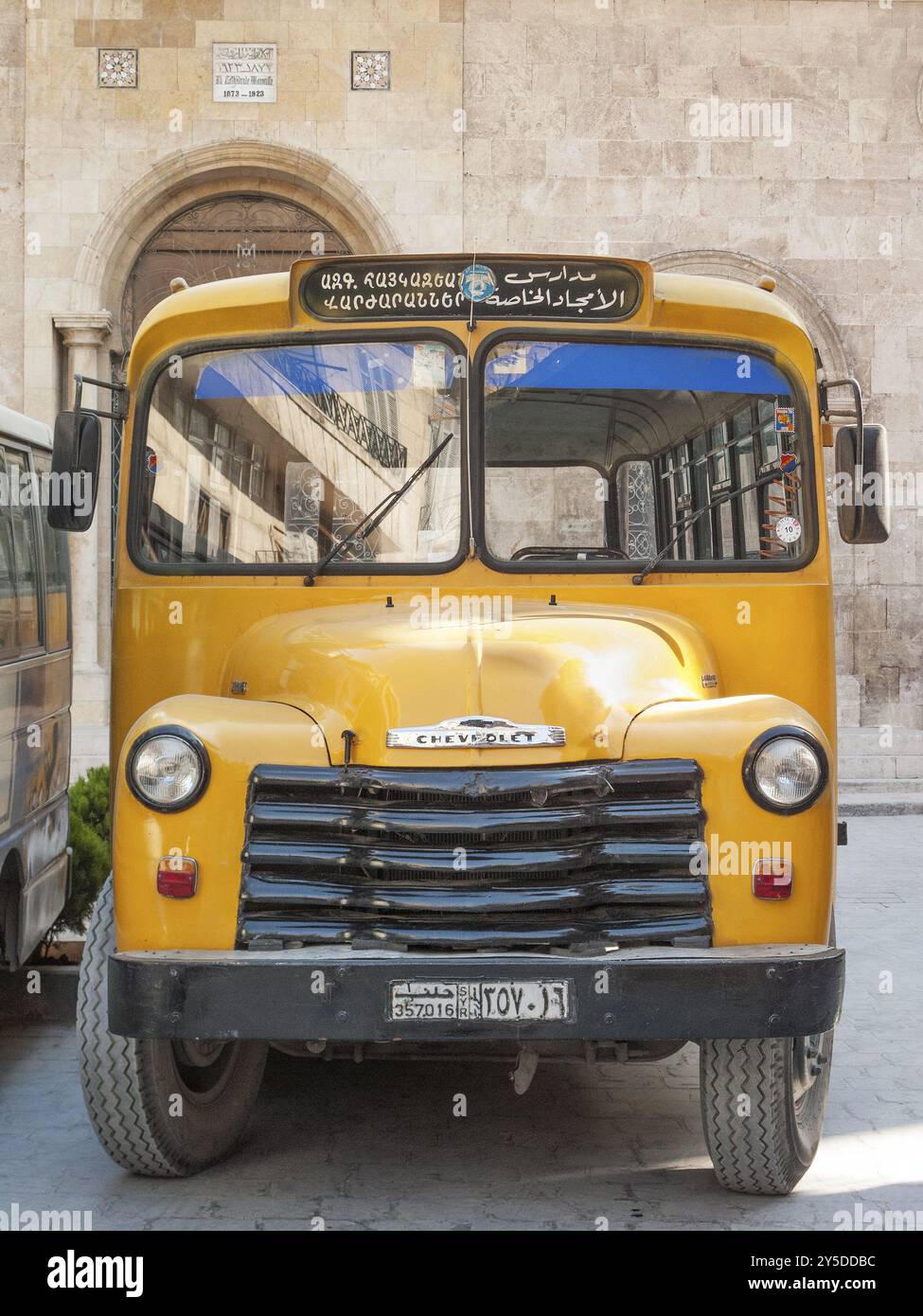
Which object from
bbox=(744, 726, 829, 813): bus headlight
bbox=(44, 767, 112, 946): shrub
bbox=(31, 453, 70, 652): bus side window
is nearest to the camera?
bbox=(744, 726, 829, 813): bus headlight

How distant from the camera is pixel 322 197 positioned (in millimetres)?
15984

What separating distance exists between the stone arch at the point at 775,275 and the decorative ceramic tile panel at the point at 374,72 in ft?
10.4

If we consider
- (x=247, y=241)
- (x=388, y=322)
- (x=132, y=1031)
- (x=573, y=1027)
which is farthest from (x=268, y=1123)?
(x=247, y=241)

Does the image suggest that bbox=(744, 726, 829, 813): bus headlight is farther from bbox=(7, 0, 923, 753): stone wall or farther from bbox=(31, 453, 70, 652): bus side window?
bbox=(7, 0, 923, 753): stone wall

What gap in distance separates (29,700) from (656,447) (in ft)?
9.20

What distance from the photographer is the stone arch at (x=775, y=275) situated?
622 inches

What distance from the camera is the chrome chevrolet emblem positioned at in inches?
172

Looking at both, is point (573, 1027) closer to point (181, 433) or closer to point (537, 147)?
point (181, 433)

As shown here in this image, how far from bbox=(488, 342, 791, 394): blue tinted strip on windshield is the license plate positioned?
2080 millimetres

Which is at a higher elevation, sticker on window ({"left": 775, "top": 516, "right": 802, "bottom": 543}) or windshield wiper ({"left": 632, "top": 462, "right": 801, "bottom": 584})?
windshield wiper ({"left": 632, "top": 462, "right": 801, "bottom": 584})

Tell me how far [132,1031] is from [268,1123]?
1433mm

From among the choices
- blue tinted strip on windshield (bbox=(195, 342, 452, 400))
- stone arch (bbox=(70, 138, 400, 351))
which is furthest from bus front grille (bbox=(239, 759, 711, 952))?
stone arch (bbox=(70, 138, 400, 351))

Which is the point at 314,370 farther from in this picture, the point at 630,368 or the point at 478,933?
the point at 478,933
